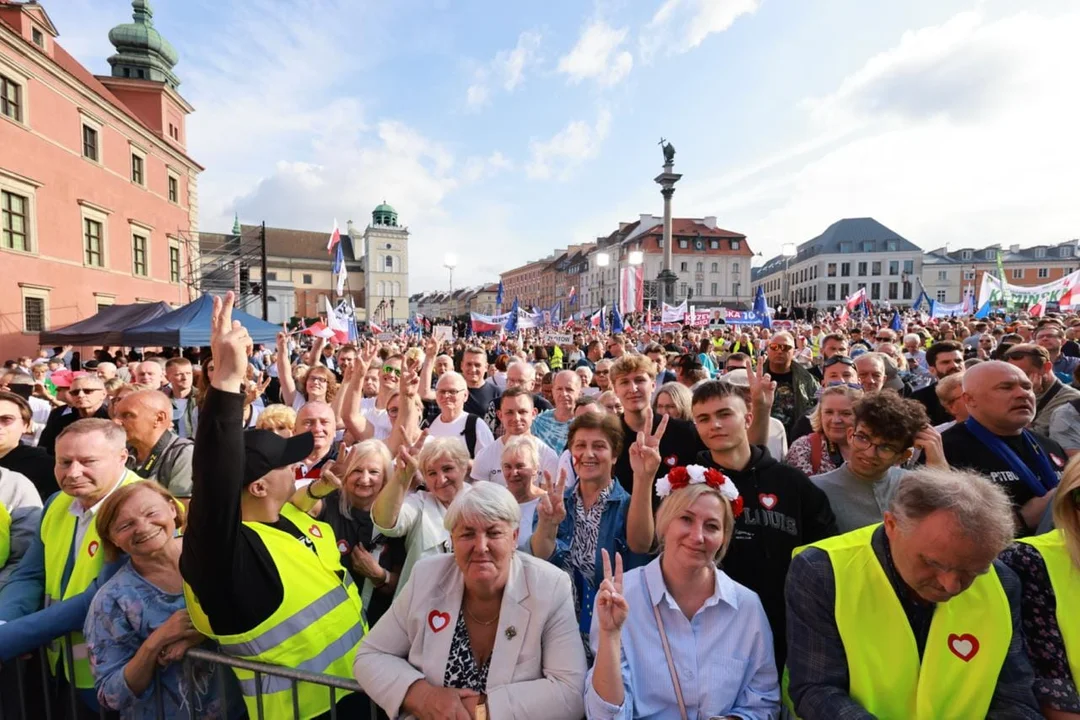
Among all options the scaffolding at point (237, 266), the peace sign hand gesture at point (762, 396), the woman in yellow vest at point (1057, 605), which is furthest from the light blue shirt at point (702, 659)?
the scaffolding at point (237, 266)

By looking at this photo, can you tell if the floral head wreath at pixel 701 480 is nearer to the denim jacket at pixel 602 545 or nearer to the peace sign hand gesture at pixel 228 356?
the denim jacket at pixel 602 545

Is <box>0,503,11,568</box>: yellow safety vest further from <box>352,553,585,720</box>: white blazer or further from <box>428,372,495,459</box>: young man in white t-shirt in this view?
<box>428,372,495,459</box>: young man in white t-shirt

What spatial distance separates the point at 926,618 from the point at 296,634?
2303mm

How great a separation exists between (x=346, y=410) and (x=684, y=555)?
3.89 m

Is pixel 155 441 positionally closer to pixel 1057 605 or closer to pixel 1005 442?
pixel 1057 605

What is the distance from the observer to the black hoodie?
2645mm

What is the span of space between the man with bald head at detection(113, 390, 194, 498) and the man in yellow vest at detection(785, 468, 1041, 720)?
3628 millimetres

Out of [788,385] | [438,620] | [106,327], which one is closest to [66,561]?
[438,620]

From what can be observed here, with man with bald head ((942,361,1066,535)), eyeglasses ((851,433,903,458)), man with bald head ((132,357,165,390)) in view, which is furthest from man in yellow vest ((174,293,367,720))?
man with bald head ((132,357,165,390))

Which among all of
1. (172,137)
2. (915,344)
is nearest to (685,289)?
(172,137)

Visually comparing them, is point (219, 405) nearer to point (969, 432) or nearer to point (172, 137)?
point (969, 432)

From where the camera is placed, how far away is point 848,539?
2.04 m

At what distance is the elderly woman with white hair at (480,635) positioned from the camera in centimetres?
204

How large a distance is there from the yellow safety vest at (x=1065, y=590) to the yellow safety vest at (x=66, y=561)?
145 inches
